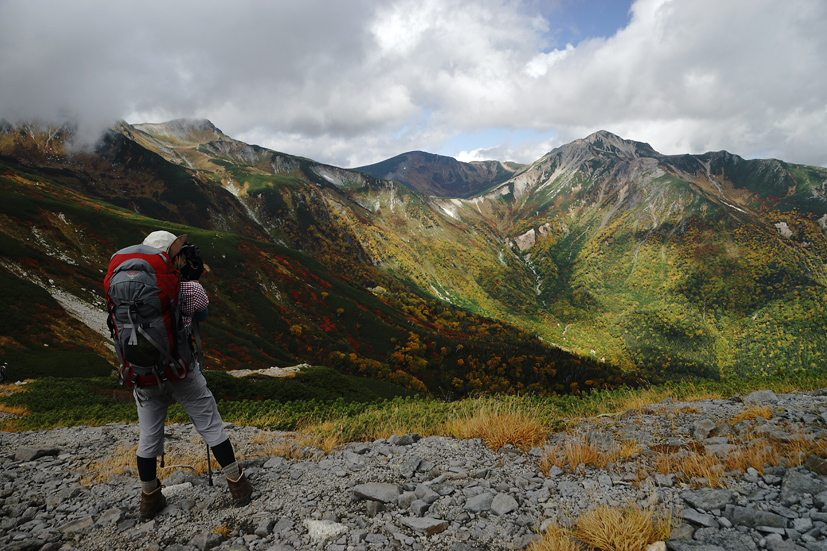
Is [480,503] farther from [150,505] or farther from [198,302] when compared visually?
[198,302]

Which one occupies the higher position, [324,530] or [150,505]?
[324,530]

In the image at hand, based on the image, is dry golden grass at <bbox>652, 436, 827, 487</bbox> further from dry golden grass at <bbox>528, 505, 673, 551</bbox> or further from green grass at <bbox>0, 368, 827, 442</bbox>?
green grass at <bbox>0, 368, 827, 442</bbox>

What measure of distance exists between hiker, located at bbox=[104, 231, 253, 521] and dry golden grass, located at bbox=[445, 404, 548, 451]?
12.7 ft

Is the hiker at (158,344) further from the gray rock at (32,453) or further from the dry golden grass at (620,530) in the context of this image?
the dry golden grass at (620,530)

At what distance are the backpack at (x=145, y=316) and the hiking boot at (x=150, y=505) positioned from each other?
1.41 metres

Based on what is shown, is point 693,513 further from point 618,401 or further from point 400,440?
point 618,401

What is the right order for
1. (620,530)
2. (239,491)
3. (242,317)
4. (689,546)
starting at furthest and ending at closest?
(242,317)
(239,491)
(620,530)
(689,546)

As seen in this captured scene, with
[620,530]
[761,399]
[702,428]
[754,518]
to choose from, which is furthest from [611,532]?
[761,399]

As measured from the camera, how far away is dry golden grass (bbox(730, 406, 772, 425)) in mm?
6516

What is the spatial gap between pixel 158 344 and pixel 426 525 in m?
3.93

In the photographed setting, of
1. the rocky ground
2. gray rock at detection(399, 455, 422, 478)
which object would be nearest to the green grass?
the rocky ground

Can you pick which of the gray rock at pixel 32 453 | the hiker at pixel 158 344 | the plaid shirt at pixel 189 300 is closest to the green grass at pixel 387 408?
the hiker at pixel 158 344

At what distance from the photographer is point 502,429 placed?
6.54 m

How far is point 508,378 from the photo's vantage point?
9531 centimetres
